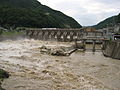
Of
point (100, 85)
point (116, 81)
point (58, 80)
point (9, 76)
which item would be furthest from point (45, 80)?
point (116, 81)

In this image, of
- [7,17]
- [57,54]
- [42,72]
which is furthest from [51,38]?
[42,72]

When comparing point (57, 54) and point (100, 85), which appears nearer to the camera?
point (100, 85)

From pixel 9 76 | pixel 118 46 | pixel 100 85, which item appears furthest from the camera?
pixel 118 46

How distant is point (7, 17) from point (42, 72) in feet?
351

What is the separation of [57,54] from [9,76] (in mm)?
19394

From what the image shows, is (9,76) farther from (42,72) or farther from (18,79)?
(42,72)

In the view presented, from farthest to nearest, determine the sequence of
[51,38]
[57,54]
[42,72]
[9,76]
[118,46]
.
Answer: [51,38], [57,54], [118,46], [42,72], [9,76]

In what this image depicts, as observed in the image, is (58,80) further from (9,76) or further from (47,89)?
(9,76)

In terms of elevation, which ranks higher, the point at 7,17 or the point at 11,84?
the point at 7,17

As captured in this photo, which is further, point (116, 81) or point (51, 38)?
point (51, 38)

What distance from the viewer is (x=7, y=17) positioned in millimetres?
121750

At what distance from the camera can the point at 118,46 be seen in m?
34.0

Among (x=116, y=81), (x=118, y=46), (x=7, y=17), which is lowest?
(x=116, y=81)

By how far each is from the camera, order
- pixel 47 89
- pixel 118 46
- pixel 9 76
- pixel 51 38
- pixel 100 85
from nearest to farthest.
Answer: pixel 47 89, pixel 100 85, pixel 9 76, pixel 118 46, pixel 51 38
